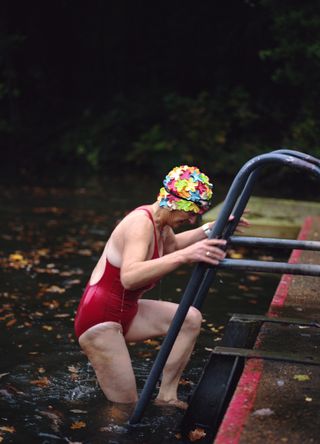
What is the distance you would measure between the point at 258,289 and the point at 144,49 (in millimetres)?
15750

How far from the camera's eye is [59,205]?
1478 cm

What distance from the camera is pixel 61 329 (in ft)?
22.6

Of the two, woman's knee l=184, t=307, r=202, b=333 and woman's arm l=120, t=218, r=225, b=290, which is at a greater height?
woman's arm l=120, t=218, r=225, b=290

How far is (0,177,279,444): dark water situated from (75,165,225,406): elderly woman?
26 centimetres

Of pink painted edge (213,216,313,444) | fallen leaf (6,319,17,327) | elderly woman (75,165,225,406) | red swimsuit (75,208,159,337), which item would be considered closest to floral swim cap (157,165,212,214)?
elderly woman (75,165,225,406)

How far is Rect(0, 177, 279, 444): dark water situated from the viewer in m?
4.64

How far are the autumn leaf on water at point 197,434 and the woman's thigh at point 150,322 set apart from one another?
71 cm

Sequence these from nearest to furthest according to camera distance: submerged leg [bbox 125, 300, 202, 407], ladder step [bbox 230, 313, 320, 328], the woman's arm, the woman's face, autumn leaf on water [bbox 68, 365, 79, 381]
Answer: the woman's arm < the woman's face < submerged leg [bbox 125, 300, 202, 407] < ladder step [bbox 230, 313, 320, 328] < autumn leaf on water [bbox 68, 365, 79, 381]

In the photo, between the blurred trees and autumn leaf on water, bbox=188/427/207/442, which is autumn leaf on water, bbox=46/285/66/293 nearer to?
autumn leaf on water, bbox=188/427/207/442

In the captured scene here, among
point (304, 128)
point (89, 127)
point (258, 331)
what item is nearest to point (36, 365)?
point (258, 331)

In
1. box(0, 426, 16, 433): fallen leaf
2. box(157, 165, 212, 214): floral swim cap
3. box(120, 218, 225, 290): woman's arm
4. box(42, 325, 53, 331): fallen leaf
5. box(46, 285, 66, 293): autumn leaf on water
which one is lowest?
box(46, 285, 66, 293): autumn leaf on water

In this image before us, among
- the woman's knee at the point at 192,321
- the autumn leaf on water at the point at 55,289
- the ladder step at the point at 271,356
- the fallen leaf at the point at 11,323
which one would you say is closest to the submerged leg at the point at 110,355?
the woman's knee at the point at 192,321

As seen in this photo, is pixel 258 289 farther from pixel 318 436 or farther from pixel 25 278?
pixel 318 436

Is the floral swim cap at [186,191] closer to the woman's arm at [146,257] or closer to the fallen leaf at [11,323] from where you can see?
the woman's arm at [146,257]
